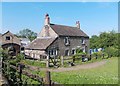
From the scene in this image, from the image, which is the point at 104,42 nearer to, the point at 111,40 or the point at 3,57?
the point at 111,40

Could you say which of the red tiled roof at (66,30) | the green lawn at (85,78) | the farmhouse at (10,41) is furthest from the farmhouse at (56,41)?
the green lawn at (85,78)

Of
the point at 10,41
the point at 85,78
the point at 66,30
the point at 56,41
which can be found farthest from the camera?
the point at 66,30

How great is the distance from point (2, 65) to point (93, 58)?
22.9 meters

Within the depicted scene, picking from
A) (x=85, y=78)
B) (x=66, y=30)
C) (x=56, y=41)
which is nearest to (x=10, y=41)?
(x=56, y=41)

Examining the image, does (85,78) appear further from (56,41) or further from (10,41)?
(10,41)

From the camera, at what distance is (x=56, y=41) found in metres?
38.3

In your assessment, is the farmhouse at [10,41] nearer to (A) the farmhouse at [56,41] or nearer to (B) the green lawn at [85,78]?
(A) the farmhouse at [56,41]

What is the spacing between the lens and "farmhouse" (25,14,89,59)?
3731cm

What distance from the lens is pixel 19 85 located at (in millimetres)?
7852

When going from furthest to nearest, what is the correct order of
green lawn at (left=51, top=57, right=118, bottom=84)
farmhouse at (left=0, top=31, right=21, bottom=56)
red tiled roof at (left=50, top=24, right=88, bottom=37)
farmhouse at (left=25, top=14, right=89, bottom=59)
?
1. red tiled roof at (left=50, top=24, right=88, bottom=37)
2. farmhouse at (left=0, top=31, right=21, bottom=56)
3. farmhouse at (left=25, top=14, right=89, bottom=59)
4. green lawn at (left=51, top=57, right=118, bottom=84)

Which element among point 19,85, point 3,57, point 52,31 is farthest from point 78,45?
point 19,85

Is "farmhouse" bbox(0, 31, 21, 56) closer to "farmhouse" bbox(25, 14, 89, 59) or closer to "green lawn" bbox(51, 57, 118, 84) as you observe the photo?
"farmhouse" bbox(25, 14, 89, 59)

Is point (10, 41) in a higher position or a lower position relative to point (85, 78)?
higher

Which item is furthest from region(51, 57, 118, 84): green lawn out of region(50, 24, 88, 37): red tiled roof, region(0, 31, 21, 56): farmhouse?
region(0, 31, 21, 56): farmhouse
